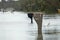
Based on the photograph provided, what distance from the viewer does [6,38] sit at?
9672 mm

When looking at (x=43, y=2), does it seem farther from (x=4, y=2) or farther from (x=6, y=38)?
(x=4, y=2)

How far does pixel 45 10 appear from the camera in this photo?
27.9 feet

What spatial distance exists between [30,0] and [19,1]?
34.8 inches

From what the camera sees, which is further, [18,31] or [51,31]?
[18,31]

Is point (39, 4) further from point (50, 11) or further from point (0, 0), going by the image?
point (0, 0)

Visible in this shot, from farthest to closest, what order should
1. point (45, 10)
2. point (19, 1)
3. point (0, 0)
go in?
1. point (0, 0)
2. point (19, 1)
3. point (45, 10)

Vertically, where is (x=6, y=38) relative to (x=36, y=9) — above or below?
below

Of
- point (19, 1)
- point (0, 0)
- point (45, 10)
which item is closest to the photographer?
point (45, 10)

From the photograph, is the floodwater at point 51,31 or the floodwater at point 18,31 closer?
the floodwater at point 51,31

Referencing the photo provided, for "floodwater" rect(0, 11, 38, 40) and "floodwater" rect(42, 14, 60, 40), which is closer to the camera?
"floodwater" rect(42, 14, 60, 40)

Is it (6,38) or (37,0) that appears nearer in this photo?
(37,0)

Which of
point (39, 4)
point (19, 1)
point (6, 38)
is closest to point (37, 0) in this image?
point (39, 4)

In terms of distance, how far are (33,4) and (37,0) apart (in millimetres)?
319

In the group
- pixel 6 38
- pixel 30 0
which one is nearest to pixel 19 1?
pixel 30 0
